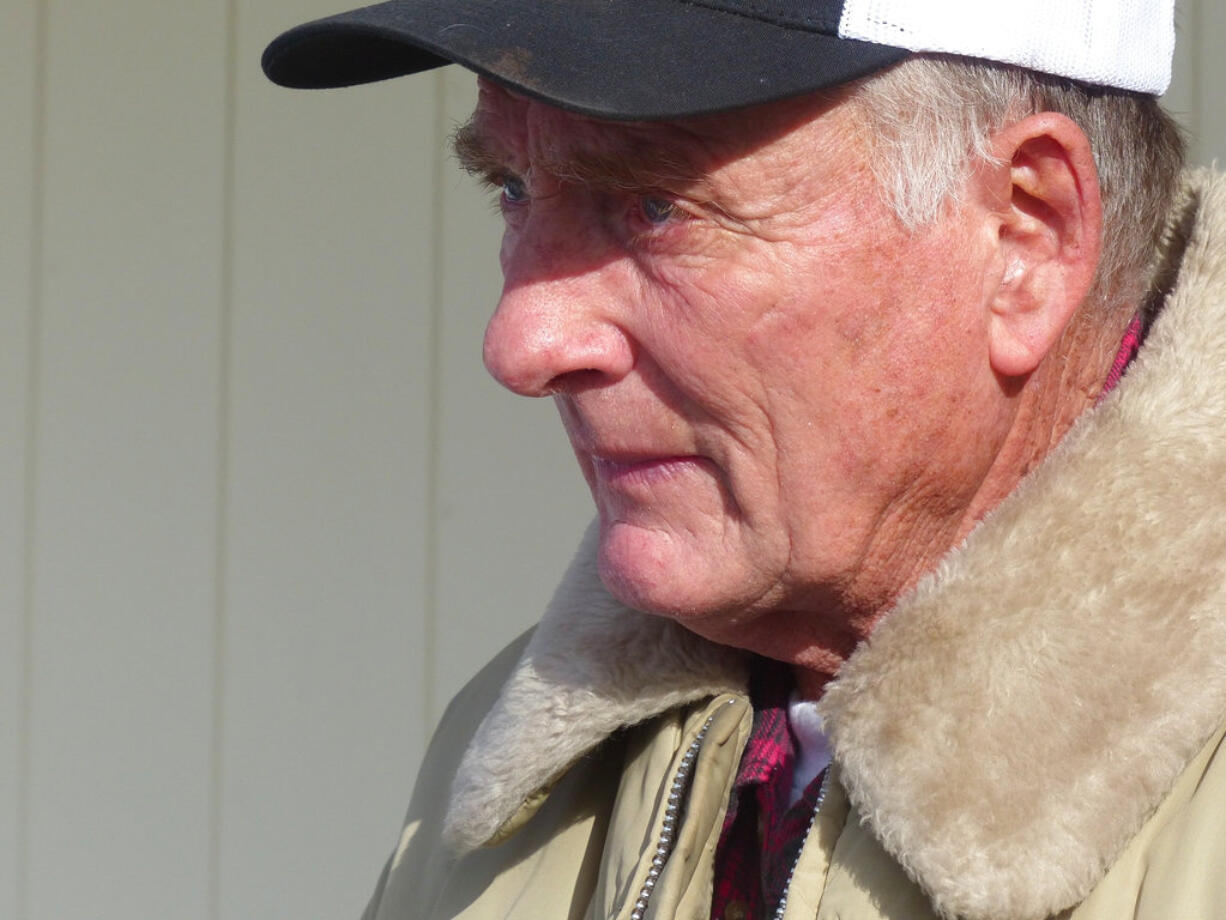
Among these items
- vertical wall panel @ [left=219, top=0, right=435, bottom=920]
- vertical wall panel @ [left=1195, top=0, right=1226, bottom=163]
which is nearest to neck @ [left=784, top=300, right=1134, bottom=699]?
vertical wall panel @ [left=1195, top=0, right=1226, bottom=163]

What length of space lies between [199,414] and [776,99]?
1509 millimetres

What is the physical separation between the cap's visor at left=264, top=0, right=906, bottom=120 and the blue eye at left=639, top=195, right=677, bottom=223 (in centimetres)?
12

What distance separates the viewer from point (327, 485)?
91.0 inches

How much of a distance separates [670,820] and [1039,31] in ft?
2.15

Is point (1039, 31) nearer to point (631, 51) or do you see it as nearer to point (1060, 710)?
point (631, 51)

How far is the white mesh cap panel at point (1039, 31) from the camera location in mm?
1055

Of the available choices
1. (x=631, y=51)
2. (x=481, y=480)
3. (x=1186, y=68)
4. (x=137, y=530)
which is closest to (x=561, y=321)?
(x=631, y=51)

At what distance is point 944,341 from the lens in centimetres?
113

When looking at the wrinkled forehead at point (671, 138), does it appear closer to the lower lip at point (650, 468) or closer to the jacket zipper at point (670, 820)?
the lower lip at point (650, 468)

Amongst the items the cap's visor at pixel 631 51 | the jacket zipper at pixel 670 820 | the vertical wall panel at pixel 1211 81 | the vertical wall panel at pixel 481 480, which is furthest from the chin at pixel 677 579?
the vertical wall panel at pixel 1211 81

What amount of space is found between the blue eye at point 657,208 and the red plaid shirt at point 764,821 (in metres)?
0.37

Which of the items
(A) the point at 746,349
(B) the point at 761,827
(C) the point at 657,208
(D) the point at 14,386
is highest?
(C) the point at 657,208

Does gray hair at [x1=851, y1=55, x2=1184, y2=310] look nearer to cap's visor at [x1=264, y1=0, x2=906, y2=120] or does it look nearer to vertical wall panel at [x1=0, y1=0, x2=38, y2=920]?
cap's visor at [x1=264, y1=0, x2=906, y2=120]

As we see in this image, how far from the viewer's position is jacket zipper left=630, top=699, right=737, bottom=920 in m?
1.19
